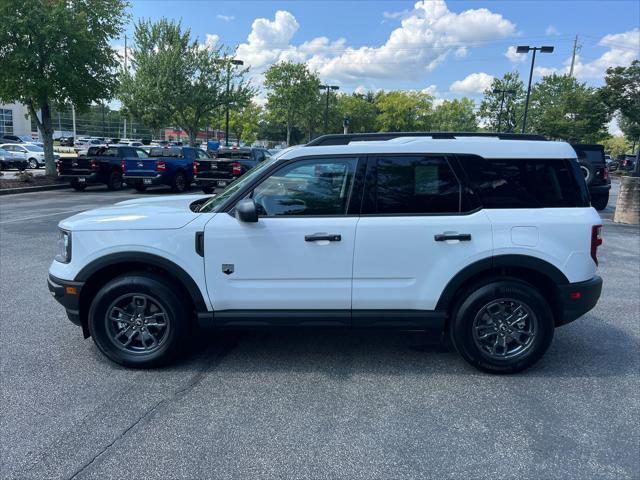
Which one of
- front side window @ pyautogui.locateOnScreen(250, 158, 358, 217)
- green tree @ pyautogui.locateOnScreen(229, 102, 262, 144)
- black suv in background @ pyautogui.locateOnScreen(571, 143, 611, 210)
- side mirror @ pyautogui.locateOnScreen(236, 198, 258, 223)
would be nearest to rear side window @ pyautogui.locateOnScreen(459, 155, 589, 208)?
front side window @ pyautogui.locateOnScreen(250, 158, 358, 217)

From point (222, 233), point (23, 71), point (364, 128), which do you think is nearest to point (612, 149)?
point (364, 128)

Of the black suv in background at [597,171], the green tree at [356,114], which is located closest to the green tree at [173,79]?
the black suv in background at [597,171]

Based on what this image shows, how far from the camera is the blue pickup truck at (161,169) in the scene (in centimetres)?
1808

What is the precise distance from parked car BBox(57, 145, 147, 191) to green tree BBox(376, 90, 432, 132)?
6085cm

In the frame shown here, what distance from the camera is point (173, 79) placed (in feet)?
93.6

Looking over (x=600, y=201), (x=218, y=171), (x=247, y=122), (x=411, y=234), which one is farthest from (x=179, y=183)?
(x=247, y=122)

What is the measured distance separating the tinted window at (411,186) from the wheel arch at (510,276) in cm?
52

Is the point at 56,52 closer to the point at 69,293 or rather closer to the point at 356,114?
the point at 69,293

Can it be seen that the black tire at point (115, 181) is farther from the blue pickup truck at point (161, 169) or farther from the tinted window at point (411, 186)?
the tinted window at point (411, 186)

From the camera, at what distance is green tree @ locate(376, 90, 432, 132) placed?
74750mm

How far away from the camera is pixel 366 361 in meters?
4.20

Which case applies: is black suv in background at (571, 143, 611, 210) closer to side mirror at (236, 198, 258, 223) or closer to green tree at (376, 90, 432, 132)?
side mirror at (236, 198, 258, 223)

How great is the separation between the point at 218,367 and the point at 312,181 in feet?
5.75

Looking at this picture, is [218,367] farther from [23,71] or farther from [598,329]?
[23,71]
